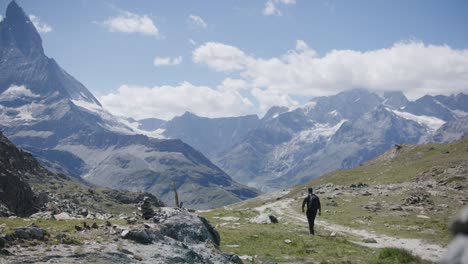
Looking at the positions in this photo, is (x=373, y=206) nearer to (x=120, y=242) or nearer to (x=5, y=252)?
(x=120, y=242)

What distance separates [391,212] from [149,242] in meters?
43.9

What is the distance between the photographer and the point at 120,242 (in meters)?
20.2

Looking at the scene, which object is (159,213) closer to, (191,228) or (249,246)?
(191,228)

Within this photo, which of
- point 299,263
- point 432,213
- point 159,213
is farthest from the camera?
point 432,213

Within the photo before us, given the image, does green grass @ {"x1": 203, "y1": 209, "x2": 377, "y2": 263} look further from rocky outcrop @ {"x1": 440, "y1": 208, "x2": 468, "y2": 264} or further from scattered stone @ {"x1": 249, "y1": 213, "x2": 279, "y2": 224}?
rocky outcrop @ {"x1": 440, "y1": 208, "x2": 468, "y2": 264}

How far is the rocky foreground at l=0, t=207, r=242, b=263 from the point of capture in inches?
669

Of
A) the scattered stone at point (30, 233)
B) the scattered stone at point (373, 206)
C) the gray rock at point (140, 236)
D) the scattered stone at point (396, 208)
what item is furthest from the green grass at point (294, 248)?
the scattered stone at point (373, 206)

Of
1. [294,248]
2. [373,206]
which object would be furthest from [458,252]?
[373,206]

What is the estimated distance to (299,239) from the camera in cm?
3212

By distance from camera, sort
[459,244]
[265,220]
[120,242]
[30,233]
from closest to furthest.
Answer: [459,244] < [30,233] < [120,242] < [265,220]

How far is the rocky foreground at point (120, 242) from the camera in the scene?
1698cm

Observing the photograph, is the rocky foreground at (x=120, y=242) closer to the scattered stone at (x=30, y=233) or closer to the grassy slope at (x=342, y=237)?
the scattered stone at (x=30, y=233)

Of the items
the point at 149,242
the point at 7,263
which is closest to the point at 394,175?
the point at 149,242

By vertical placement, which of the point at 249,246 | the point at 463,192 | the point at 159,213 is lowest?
the point at 249,246
